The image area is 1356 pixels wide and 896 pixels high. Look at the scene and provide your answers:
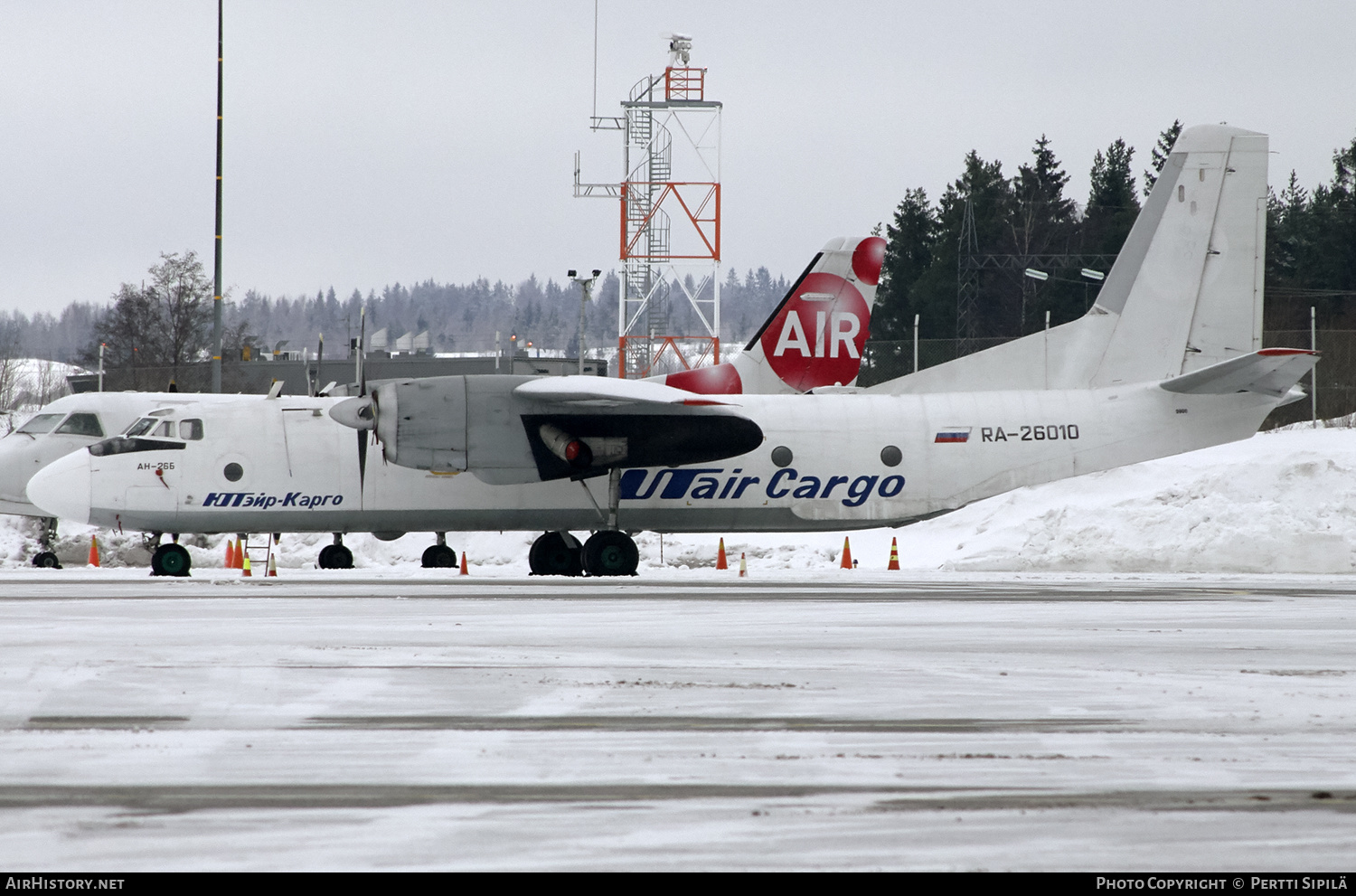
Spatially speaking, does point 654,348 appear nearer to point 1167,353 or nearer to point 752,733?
point 1167,353

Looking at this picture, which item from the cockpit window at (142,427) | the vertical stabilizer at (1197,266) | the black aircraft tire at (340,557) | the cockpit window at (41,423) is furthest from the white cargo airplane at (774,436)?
the black aircraft tire at (340,557)

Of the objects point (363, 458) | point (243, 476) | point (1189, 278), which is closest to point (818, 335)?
point (1189, 278)

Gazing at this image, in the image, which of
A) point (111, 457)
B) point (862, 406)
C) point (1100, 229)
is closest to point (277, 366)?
point (111, 457)

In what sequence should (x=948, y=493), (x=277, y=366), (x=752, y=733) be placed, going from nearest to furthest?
(x=752, y=733)
(x=948, y=493)
(x=277, y=366)

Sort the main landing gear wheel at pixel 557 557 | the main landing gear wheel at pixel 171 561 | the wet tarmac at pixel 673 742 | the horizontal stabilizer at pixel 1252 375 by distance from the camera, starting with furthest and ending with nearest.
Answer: the main landing gear wheel at pixel 557 557 → the main landing gear wheel at pixel 171 561 → the horizontal stabilizer at pixel 1252 375 → the wet tarmac at pixel 673 742

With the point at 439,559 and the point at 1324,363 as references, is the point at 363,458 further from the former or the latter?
the point at 1324,363

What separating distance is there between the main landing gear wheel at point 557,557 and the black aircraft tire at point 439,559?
361 cm

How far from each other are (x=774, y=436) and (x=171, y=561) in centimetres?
949

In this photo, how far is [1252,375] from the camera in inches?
754

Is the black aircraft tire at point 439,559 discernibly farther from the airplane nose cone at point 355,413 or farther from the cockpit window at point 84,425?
the cockpit window at point 84,425

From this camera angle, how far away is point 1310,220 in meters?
60.1

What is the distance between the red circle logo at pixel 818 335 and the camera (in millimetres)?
22703

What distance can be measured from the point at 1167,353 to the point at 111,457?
16.7 meters

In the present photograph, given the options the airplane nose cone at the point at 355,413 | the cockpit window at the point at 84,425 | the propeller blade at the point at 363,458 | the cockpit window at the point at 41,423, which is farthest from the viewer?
the cockpit window at the point at 84,425
